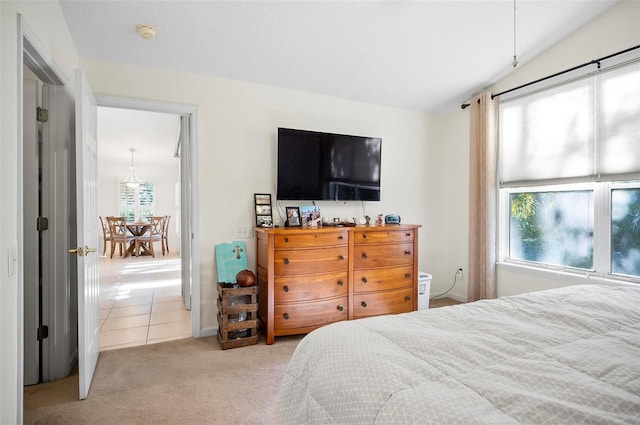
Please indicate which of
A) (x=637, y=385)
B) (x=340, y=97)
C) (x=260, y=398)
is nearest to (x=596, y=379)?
(x=637, y=385)

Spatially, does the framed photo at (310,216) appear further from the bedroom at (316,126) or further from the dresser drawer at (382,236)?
the dresser drawer at (382,236)

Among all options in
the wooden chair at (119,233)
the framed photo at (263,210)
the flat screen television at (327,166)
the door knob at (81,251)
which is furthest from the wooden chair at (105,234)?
the door knob at (81,251)

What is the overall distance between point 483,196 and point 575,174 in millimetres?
819

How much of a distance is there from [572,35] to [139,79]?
3857 millimetres

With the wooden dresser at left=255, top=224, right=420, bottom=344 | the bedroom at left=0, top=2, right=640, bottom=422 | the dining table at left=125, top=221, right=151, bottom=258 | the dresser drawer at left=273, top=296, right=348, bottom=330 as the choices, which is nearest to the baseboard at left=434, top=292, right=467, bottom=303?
the bedroom at left=0, top=2, right=640, bottom=422

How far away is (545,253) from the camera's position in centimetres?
331

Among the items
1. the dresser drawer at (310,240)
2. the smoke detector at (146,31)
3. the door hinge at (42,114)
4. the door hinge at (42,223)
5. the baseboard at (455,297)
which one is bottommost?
the baseboard at (455,297)

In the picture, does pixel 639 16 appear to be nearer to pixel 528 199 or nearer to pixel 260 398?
pixel 528 199

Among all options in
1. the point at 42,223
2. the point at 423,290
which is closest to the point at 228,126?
the point at 42,223

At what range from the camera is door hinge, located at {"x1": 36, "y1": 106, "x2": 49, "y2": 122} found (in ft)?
7.26

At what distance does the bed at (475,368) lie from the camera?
753 millimetres

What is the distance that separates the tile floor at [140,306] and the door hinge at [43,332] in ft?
1.96

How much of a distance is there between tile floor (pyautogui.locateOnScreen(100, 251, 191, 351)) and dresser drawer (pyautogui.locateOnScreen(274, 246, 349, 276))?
1.19 meters

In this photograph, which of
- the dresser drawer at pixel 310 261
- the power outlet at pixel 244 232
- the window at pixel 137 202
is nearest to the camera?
the dresser drawer at pixel 310 261
